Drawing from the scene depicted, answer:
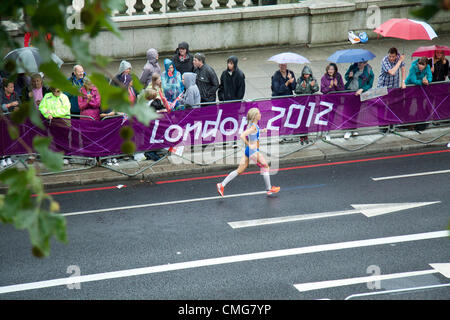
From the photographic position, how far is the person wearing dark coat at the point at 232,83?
15.0 metres

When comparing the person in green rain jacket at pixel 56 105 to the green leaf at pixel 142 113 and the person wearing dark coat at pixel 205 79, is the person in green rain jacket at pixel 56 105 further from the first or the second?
the green leaf at pixel 142 113

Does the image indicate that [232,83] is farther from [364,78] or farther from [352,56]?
[364,78]

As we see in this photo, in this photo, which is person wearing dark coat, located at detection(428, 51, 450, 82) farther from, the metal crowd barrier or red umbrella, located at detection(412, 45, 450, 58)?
the metal crowd barrier

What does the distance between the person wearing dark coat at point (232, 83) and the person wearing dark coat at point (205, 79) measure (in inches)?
10.4

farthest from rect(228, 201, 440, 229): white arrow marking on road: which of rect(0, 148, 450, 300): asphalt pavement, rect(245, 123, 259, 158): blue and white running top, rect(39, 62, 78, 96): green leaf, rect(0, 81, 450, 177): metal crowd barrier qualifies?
rect(39, 62, 78, 96): green leaf

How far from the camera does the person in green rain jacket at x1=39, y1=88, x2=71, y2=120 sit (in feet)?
43.7

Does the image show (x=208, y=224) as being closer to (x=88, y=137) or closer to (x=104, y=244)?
(x=104, y=244)

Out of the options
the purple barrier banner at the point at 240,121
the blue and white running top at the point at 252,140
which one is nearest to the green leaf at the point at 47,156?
the blue and white running top at the point at 252,140

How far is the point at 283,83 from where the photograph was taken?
15.1 meters

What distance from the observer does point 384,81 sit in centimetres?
1530
